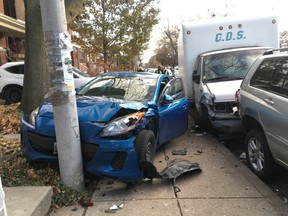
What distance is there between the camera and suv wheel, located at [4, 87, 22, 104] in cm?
1349

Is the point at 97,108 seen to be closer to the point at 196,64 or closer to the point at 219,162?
the point at 219,162

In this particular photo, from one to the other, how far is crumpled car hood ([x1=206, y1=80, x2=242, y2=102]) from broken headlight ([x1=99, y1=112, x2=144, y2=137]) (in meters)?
2.60

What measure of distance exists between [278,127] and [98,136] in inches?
88.9

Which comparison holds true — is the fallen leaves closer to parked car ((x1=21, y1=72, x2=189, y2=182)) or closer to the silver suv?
parked car ((x1=21, y1=72, x2=189, y2=182))

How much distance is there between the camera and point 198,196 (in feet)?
13.6

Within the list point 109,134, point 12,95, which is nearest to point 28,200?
point 109,134

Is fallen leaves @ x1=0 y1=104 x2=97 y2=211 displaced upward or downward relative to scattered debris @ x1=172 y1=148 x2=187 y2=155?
upward

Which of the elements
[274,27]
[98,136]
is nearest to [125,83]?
[98,136]

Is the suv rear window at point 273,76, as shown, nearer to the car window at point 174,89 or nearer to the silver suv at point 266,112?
the silver suv at point 266,112

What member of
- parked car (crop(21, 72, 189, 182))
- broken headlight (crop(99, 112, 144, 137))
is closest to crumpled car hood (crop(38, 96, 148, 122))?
parked car (crop(21, 72, 189, 182))

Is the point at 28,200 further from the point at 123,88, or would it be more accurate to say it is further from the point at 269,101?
the point at 269,101

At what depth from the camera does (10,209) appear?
331 cm

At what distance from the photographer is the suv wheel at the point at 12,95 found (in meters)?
13.5

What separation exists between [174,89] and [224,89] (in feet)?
3.36
